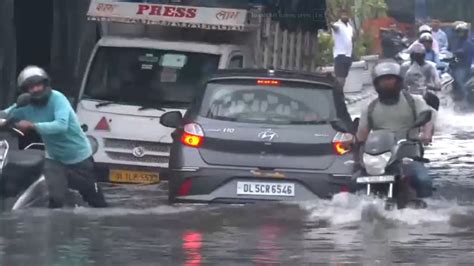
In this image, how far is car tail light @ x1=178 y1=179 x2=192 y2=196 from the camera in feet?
45.9

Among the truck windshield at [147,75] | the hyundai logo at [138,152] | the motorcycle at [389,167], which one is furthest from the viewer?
the truck windshield at [147,75]

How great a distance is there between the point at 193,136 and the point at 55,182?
5.76 feet

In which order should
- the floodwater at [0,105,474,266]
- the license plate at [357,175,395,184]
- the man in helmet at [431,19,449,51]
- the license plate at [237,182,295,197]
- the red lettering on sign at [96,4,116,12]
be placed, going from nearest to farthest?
1. the floodwater at [0,105,474,266]
2. the license plate at [357,175,395,184]
3. the license plate at [237,182,295,197]
4. the red lettering on sign at [96,4,116,12]
5. the man in helmet at [431,19,449,51]

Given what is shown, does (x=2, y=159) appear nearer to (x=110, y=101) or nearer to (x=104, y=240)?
(x=104, y=240)

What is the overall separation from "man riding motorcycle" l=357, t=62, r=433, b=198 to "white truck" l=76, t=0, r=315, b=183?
462 cm

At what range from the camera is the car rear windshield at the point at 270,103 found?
14.2 m

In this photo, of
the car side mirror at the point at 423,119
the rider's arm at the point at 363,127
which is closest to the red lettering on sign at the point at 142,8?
the rider's arm at the point at 363,127

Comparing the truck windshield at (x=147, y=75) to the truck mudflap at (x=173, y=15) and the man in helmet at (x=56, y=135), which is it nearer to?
the truck mudflap at (x=173, y=15)

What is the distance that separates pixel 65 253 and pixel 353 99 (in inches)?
737

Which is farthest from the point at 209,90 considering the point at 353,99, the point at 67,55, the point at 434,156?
the point at 353,99

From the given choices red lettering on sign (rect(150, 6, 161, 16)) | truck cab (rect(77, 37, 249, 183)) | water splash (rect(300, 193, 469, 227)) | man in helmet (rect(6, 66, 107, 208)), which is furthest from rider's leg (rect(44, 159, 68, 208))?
red lettering on sign (rect(150, 6, 161, 16))

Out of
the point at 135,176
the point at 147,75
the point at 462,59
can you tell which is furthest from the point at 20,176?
the point at 462,59

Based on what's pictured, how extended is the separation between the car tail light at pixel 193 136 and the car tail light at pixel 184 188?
1.17ft

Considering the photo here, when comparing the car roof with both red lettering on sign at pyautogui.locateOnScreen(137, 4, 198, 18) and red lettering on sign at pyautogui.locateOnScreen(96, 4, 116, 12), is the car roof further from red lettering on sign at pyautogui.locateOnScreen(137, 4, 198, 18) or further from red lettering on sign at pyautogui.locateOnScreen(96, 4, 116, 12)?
red lettering on sign at pyautogui.locateOnScreen(96, 4, 116, 12)
